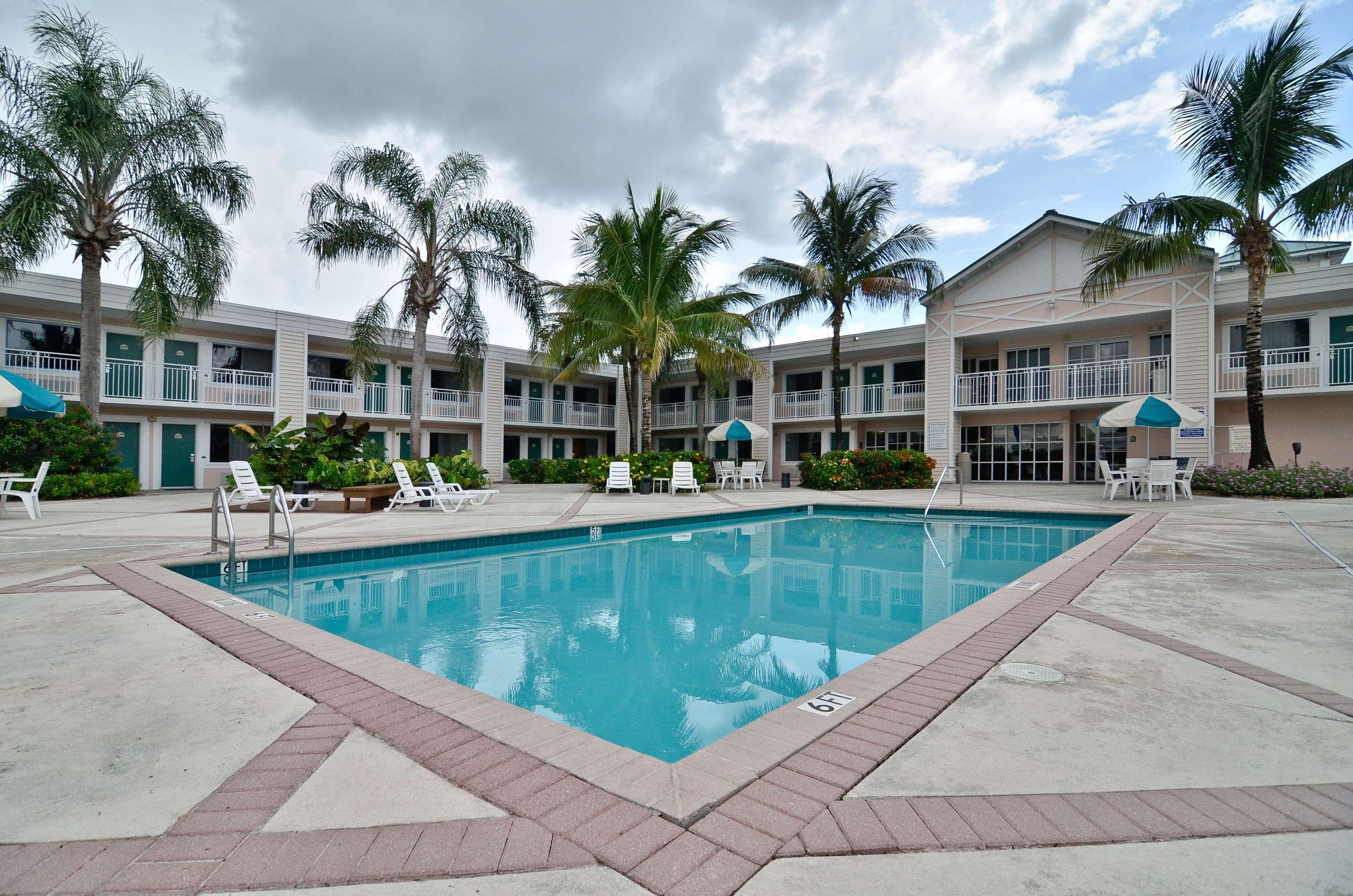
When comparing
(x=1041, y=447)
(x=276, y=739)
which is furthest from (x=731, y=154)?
(x=276, y=739)

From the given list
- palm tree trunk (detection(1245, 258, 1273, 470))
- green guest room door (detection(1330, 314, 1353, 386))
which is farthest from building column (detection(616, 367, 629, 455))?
green guest room door (detection(1330, 314, 1353, 386))

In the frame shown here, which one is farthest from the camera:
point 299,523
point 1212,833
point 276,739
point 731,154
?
point 731,154

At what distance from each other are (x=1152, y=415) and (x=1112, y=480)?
5.51ft

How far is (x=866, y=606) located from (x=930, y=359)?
1709 cm

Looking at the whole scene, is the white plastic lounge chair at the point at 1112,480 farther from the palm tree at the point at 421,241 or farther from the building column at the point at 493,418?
the building column at the point at 493,418

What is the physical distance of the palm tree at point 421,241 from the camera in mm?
16500

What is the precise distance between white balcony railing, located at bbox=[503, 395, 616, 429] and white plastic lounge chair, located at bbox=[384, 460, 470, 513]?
12184mm

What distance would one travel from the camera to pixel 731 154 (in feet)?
61.4

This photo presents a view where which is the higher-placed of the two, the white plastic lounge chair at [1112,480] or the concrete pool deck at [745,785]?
the white plastic lounge chair at [1112,480]

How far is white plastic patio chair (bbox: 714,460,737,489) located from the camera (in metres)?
20.2

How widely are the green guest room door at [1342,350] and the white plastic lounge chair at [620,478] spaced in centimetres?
1730

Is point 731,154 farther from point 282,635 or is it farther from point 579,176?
point 282,635

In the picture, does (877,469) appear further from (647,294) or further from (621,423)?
(621,423)

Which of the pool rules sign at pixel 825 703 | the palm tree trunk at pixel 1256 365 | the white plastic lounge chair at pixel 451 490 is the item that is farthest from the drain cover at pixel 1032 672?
the palm tree trunk at pixel 1256 365
